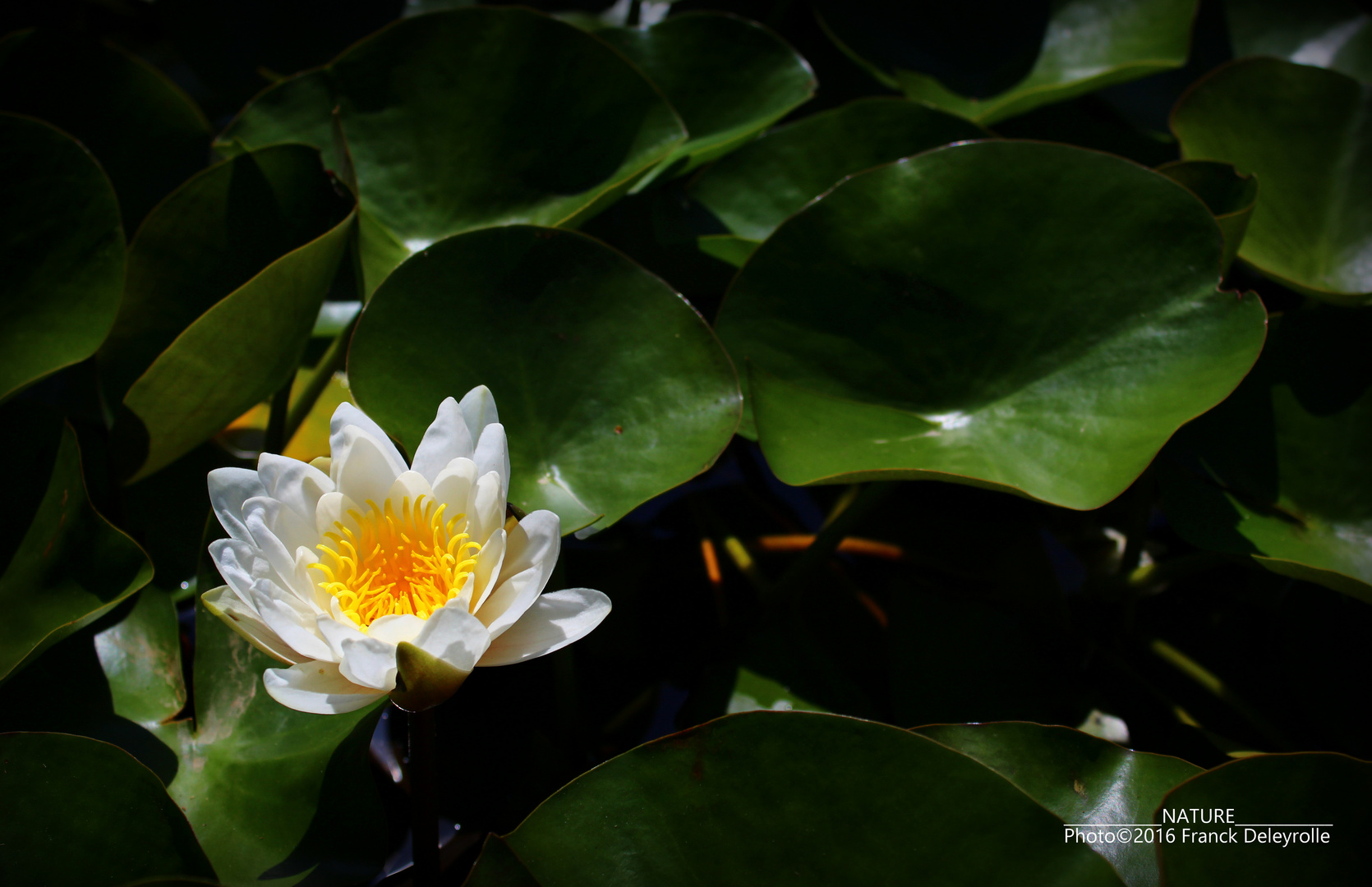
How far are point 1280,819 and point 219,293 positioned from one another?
1.56 m

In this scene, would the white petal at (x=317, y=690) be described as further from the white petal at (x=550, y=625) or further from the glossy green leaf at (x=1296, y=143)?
the glossy green leaf at (x=1296, y=143)

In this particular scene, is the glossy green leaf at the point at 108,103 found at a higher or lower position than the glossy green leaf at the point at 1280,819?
higher

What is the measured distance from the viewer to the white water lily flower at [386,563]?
2.42ft

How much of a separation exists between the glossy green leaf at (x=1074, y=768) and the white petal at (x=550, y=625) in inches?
16.2

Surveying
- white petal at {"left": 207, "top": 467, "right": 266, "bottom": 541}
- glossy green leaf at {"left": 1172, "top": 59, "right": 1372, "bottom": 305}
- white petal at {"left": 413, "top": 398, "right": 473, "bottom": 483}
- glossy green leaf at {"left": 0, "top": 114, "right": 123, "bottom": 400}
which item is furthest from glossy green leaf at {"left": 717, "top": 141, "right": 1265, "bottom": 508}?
glossy green leaf at {"left": 0, "top": 114, "right": 123, "bottom": 400}

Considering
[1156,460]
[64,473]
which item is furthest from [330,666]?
[1156,460]

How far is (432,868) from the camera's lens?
0.96m

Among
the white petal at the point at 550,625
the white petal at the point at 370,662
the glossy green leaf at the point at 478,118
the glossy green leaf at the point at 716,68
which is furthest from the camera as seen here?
the glossy green leaf at the point at 716,68

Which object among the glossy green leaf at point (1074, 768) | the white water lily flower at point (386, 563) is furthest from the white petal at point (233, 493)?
the glossy green leaf at point (1074, 768)

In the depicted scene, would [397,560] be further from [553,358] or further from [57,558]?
[57,558]

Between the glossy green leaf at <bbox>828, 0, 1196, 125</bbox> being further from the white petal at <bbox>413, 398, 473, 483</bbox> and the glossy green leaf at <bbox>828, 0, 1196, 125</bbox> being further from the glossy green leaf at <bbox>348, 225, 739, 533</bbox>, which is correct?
the white petal at <bbox>413, 398, 473, 483</bbox>

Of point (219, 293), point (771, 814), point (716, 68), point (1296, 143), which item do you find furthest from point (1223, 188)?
point (219, 293)

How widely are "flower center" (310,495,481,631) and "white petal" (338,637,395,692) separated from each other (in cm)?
10

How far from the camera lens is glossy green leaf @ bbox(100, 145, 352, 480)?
101 centimetres
